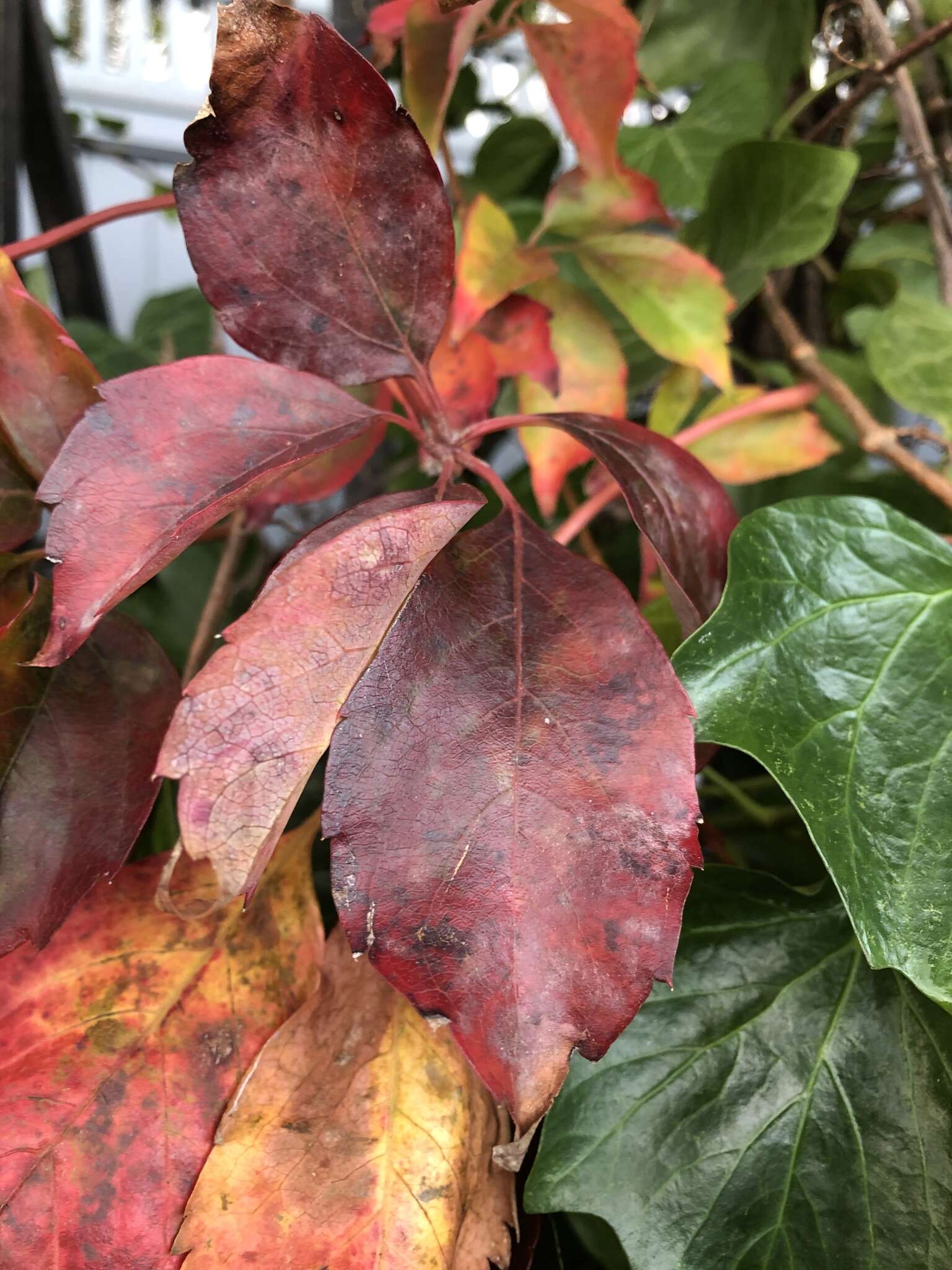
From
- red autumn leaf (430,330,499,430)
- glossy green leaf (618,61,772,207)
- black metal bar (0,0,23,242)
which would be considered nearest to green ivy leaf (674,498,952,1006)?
red autumn leaf (430,330,499,430)

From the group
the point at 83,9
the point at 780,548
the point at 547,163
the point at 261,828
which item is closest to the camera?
the point at 261,828

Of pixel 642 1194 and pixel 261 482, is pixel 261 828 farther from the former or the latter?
pixel 642 1194

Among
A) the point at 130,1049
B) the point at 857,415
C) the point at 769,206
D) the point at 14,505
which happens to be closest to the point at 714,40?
the point at 769,206

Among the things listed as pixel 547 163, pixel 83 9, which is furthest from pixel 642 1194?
pixel 83 9

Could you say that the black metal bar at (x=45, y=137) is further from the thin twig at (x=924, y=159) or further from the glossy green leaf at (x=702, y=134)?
the thin twig at (x=924, y=159)

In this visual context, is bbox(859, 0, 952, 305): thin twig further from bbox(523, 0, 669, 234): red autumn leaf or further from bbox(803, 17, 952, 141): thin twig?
bbox(523, 0, 669, 234): red autumn leaf

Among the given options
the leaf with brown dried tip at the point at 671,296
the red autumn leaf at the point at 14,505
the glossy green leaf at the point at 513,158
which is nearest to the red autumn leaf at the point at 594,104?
the leaf with brown dried tip at the point at 671,296

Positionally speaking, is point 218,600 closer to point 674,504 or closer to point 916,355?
point 674,504
